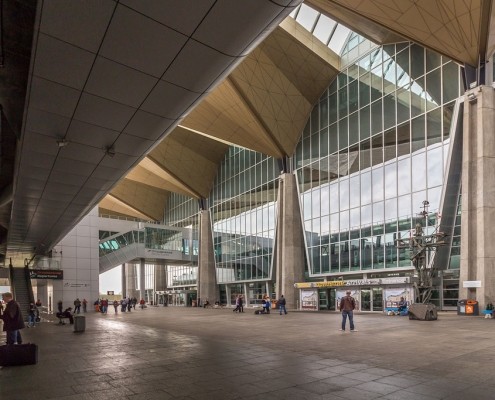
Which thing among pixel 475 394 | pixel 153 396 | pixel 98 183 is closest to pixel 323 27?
pixel 98 183

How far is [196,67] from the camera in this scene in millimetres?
6453

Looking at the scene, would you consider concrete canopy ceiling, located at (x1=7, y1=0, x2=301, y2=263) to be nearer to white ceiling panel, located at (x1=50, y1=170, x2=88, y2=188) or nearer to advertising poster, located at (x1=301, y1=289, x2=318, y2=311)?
white ceiling panel, located at (x1=50, y1=170, x2=88, y2=188)

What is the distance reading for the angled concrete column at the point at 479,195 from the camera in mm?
22734

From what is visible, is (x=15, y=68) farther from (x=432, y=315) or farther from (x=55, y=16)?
(x=432, y=315)

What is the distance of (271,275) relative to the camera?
41500 millimetres

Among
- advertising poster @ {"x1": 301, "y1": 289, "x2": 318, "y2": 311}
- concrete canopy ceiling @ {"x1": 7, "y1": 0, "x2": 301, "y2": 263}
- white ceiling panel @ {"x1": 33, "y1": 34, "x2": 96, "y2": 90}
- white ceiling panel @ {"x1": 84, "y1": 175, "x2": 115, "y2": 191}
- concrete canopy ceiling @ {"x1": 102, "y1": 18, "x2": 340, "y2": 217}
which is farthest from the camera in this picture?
advertising poster @ {"x1": 301, "y1": 289, "x2": 318, "y2": 311}

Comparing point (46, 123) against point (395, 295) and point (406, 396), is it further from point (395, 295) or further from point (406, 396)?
point (395, 295)

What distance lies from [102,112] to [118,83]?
1319 millimetres

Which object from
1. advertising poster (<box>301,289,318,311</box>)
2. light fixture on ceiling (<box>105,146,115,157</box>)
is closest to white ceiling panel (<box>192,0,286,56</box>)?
light fixture on ceiling (<box>105,146,115,157</box>)

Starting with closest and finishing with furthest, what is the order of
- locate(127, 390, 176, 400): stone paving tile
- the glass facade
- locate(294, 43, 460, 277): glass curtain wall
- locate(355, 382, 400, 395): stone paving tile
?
locate(127, 390, 176, 400): stone paving tile
locate(355, 382, 400, 395): stone paving tile
the glass facade
locate(294, 43, 460, 277): glass curtain wall

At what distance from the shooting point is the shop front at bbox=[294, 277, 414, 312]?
88.2 feet

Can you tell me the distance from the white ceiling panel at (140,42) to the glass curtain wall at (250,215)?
35754 mm

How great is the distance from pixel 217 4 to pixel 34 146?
21.6ft

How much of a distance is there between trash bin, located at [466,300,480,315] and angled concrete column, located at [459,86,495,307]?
0.35 meters
